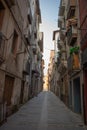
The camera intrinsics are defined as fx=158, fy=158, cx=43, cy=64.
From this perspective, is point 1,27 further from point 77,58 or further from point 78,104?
point 78,104

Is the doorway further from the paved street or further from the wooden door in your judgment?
the wooden door

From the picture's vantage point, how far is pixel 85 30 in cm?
916

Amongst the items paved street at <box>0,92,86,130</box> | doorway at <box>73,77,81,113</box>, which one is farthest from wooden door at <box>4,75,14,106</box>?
doorway at <box>73,77,81,113</box>

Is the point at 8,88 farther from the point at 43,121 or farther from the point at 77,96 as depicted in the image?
the point at 77,96

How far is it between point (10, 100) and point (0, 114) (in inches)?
125

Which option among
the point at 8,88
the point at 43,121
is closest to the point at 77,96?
the point at 43,121

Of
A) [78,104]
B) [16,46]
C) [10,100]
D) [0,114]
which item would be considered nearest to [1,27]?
[16,46]

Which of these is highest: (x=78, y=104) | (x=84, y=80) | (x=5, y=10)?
(x=5, y=10)

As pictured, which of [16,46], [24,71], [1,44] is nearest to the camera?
[1,44]

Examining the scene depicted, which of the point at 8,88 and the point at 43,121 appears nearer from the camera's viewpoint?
the point at 43,121

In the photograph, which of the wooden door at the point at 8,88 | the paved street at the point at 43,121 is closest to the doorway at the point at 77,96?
the paved street at the point at 43,121

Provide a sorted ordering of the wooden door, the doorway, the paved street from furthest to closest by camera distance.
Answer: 1. the doorway
2. the wooden door
3. the paved street

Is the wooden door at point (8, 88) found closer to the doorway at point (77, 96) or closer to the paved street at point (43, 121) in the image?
the paved street at point (43, 121)

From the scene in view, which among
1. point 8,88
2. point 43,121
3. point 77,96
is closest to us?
point 43,121
